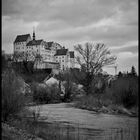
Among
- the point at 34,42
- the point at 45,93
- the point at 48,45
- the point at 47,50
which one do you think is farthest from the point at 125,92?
the point at 48,45

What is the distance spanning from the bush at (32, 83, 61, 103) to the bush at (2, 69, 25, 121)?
15.7m

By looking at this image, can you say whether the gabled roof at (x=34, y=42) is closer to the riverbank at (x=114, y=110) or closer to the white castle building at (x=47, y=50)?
the white castle building at (x=47, y=50)

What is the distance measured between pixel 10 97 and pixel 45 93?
1737 cm

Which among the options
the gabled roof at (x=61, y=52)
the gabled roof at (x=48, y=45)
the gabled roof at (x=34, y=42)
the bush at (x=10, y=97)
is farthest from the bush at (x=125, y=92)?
the gabled roof at (x=61, y=52)

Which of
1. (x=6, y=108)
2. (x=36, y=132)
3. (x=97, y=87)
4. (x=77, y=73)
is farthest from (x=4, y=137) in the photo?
(x=77, y=73)

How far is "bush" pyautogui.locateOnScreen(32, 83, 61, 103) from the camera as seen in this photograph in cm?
2565

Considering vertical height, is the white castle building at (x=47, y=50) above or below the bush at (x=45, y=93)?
above

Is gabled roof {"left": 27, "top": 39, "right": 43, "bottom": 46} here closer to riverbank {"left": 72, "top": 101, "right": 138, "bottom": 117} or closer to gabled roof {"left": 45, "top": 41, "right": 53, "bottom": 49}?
gabled roof {"left": 45, "top": 41, "right": 53, "bottom": 49}

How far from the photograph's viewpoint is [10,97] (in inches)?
357

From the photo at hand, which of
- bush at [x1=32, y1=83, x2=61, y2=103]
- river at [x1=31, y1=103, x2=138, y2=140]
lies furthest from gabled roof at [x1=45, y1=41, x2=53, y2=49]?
river at [x1=31, y1=103, x2=138, y2=140]

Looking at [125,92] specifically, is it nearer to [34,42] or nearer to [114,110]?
Result: [114,110]

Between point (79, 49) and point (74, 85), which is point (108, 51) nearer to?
point (79, 49)

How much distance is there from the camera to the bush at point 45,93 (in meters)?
25.7

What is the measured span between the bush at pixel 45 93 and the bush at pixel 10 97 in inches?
619
